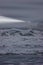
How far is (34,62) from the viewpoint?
8.64 feet

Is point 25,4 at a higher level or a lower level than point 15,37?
higher

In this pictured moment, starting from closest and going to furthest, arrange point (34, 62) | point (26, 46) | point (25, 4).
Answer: point (34, 62)
point (26, 46)
point (25, 4)

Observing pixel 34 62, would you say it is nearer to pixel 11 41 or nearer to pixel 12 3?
pixel 11 41

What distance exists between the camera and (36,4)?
26.8 ft

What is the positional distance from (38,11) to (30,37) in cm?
376

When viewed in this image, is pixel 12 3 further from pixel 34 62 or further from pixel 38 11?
pixel 34 62

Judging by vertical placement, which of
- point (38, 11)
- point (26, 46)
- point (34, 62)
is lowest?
point (34, 62)

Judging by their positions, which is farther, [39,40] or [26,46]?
[39,40]

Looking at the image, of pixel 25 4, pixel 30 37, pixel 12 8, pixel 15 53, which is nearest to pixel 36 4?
pixel 25 4

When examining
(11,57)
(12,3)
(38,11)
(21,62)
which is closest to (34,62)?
(21,62)

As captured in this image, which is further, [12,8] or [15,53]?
[12,8]

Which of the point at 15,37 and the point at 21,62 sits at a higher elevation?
the point at 15,37

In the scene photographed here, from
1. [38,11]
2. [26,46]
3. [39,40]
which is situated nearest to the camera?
[26,46]

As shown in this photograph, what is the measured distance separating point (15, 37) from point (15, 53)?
0.63m
